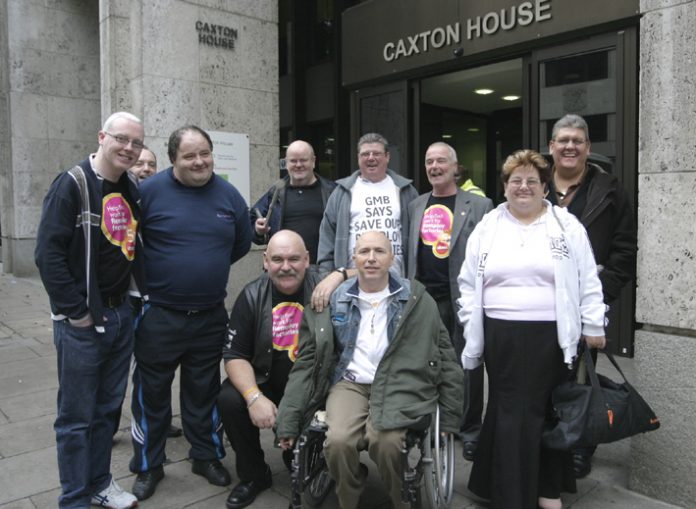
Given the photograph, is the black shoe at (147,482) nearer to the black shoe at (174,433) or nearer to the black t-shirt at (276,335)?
the black shoe at (174,433)

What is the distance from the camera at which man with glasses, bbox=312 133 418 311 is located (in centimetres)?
385

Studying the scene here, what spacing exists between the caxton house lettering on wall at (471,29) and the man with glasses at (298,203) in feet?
10.6

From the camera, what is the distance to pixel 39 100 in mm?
12203

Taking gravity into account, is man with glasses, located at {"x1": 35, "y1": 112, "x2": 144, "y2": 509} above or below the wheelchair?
above

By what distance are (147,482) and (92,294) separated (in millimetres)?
1206

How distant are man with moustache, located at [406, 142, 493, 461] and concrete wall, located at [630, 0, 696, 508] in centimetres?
98

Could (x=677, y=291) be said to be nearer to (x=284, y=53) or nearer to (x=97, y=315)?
(x=97, y=315)

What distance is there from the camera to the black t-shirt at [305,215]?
4.16m

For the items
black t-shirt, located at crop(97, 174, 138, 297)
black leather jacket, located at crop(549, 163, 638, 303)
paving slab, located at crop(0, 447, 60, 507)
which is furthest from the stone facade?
black leather jacket, located at crop(549, 163, 638, 303)

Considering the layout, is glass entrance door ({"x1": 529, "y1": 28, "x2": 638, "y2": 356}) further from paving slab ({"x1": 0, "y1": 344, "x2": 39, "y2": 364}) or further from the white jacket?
paving slab ({"x1": 0, "y1": 344, "x2": 39, "y2": 364})

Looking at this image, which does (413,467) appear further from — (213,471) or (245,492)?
(213,471)

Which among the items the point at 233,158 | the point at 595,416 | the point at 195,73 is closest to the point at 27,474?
the point at 595,416

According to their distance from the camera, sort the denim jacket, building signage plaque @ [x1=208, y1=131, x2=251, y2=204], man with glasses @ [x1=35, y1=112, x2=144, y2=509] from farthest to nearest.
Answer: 1. building signage plaque @ [x1=208, y1=131, x2=251, y2=204]
2. the denim jacket
3. man with glasses @ [x1=35, y1=112, x2=144, y2=509]

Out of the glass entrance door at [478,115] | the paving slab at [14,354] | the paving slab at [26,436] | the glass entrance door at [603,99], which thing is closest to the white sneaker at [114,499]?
the paving slab at [26,436]
